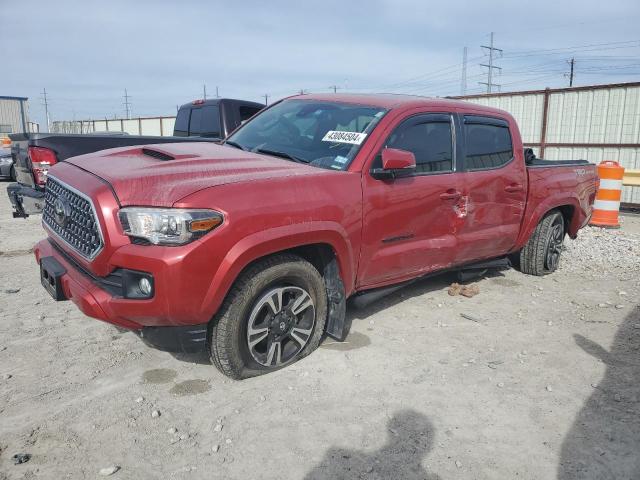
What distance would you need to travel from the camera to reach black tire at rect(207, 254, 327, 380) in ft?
10.1

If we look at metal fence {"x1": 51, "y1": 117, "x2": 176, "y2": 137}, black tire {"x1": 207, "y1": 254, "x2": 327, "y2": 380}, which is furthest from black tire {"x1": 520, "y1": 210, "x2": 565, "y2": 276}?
metal fence {"x1": 51, "y1": 117, "x2": 176, "y2": 137}

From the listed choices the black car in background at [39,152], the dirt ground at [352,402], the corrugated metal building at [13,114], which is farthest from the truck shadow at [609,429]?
the corrugated metal building at [13,114]

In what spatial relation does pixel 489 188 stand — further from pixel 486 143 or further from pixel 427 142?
pixel 427 142

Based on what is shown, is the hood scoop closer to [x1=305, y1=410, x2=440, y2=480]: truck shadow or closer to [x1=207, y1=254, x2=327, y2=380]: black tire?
[x1=207, y1=254, x2=327, y2=380]: black tire

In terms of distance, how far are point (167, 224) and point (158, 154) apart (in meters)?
0.97

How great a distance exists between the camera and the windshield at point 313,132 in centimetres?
370

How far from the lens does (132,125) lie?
1217 inches

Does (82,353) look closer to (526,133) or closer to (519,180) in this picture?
(519,180)

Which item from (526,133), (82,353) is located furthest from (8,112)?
(82,353)

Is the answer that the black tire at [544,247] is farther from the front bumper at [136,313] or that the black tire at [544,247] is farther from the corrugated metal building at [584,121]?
the corrugated metal building at [584,121]

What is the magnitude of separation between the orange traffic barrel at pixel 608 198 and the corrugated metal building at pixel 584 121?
312 cm

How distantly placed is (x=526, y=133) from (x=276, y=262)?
40.8 ft

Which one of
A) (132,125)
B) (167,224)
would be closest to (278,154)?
(167,224)

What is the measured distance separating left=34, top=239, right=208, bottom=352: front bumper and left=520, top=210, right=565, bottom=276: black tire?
13.8ft
